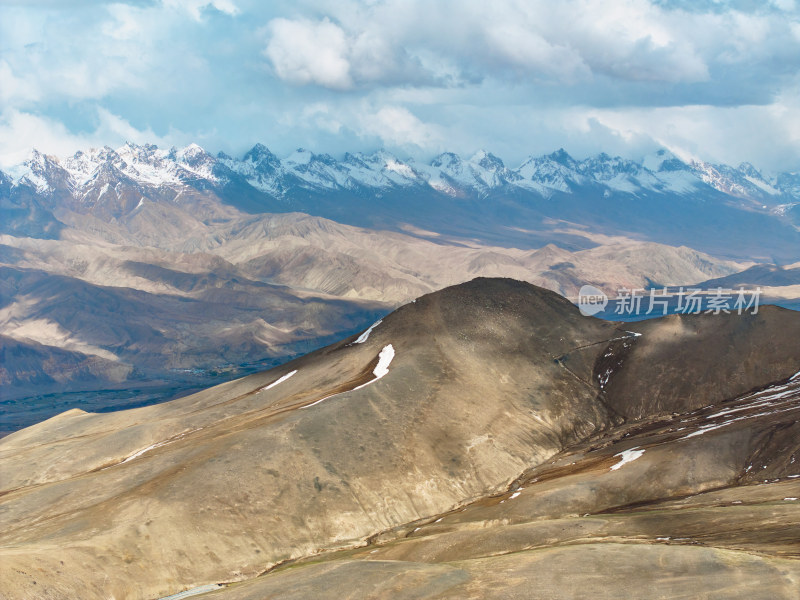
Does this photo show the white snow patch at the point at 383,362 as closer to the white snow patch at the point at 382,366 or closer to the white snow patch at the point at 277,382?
the white snow patch at the point at 382,366

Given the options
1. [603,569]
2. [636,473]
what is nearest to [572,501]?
[636,473]

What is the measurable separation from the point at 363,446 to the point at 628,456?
142ft

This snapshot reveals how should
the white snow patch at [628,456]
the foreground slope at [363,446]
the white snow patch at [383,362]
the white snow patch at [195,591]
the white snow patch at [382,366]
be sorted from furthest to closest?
the white snow patch at [383,362] → the white snow patch at [382,366] → the white snow patch at [628,456] → the foreground slope at [363,446] → the white snow patch at [195,591]

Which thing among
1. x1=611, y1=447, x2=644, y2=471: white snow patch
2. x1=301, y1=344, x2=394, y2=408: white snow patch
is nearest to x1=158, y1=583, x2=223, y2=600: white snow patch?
x1=301, y1=344, x2=394, y2=408: white snow patch

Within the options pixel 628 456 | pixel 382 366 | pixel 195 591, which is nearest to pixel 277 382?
pixel 382 366

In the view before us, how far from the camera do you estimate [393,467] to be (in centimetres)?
12838

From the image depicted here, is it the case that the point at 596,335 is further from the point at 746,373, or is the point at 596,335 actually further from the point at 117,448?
the point at 117,448

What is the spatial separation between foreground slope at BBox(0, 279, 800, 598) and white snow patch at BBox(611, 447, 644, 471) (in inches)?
181

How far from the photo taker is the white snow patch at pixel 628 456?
121000mm

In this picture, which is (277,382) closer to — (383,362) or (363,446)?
(383,362)

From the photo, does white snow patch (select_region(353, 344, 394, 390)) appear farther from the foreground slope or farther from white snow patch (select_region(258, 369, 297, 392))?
white snow patch (select_region(258, 369, 297, 392))

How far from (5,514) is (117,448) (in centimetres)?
4192

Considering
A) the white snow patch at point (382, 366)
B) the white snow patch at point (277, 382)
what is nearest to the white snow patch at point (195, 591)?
the white snow patch at point (382, 366)

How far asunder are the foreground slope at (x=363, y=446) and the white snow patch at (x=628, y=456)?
15.1ft
